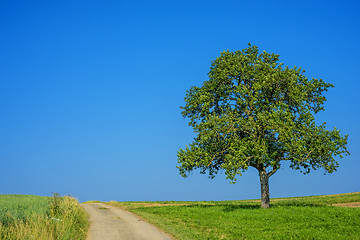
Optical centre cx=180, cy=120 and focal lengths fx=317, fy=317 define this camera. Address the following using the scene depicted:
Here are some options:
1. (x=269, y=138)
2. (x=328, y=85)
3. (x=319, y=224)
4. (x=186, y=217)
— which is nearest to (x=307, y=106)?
(x=328, y=85)

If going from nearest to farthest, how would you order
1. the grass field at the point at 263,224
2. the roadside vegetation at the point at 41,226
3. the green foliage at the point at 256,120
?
the roadside vegetation at the point at 41,226, the grass field at the point at 263,224, the green foliage at the point at 256,120

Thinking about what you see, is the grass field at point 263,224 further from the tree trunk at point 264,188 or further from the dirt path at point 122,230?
the tree trunk at point 264,188

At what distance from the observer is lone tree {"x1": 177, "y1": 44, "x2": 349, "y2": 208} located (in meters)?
30.7

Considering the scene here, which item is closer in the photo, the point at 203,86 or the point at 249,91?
the point at 249,91

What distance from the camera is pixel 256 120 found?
31688 millimetres

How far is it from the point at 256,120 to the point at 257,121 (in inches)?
11.8

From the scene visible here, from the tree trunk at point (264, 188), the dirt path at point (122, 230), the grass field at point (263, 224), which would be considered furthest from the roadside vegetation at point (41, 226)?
the tree trunk at point (264, 188)

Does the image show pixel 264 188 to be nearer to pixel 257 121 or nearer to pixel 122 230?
pixel 257 121

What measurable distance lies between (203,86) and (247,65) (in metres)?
5.45

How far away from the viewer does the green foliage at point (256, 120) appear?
30641mm

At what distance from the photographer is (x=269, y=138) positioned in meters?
33.1

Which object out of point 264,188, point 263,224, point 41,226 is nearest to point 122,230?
point 41,226

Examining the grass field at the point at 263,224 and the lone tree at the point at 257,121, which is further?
the lone tree at the point at 257,121

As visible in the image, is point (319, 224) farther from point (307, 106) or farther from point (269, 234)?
point (307, 106)
